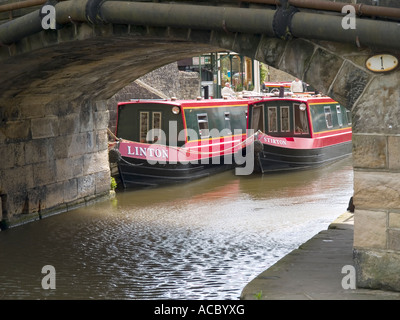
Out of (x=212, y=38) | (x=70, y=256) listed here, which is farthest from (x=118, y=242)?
(x=212, y=38)

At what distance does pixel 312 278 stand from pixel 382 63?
214 cm

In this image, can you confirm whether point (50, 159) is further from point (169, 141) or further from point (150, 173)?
point (169, 141)

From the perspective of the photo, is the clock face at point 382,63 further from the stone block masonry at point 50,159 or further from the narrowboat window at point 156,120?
the narrowboat window at point 156,120

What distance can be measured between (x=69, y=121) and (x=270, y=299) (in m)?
8.11

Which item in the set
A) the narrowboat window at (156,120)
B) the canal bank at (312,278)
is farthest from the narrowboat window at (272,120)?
the canal bank at (312,278)

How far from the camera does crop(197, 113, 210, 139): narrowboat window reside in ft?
60.7

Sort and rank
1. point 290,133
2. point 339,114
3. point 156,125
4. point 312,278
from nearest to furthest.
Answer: point 312,278 < point 156,125 < point 290,133 < point 339,114

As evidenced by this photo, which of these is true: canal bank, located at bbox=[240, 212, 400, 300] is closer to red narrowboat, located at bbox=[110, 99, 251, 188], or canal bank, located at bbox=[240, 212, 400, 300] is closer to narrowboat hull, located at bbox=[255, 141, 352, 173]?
red narrowboat, located at bbox=[110, 99, 251, 188]

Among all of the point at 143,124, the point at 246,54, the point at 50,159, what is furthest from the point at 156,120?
the point at 246,54

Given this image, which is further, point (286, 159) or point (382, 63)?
point (286, 159)

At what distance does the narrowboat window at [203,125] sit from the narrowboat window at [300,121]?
2.58 m

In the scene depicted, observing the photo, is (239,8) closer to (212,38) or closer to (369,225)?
(212,38)

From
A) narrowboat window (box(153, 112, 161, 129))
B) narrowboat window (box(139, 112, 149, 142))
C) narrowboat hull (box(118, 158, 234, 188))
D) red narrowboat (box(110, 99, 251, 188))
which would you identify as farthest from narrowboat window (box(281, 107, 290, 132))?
narrowboat window (box(139, 112, 149, 142))

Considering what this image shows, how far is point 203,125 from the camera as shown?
18734mm
